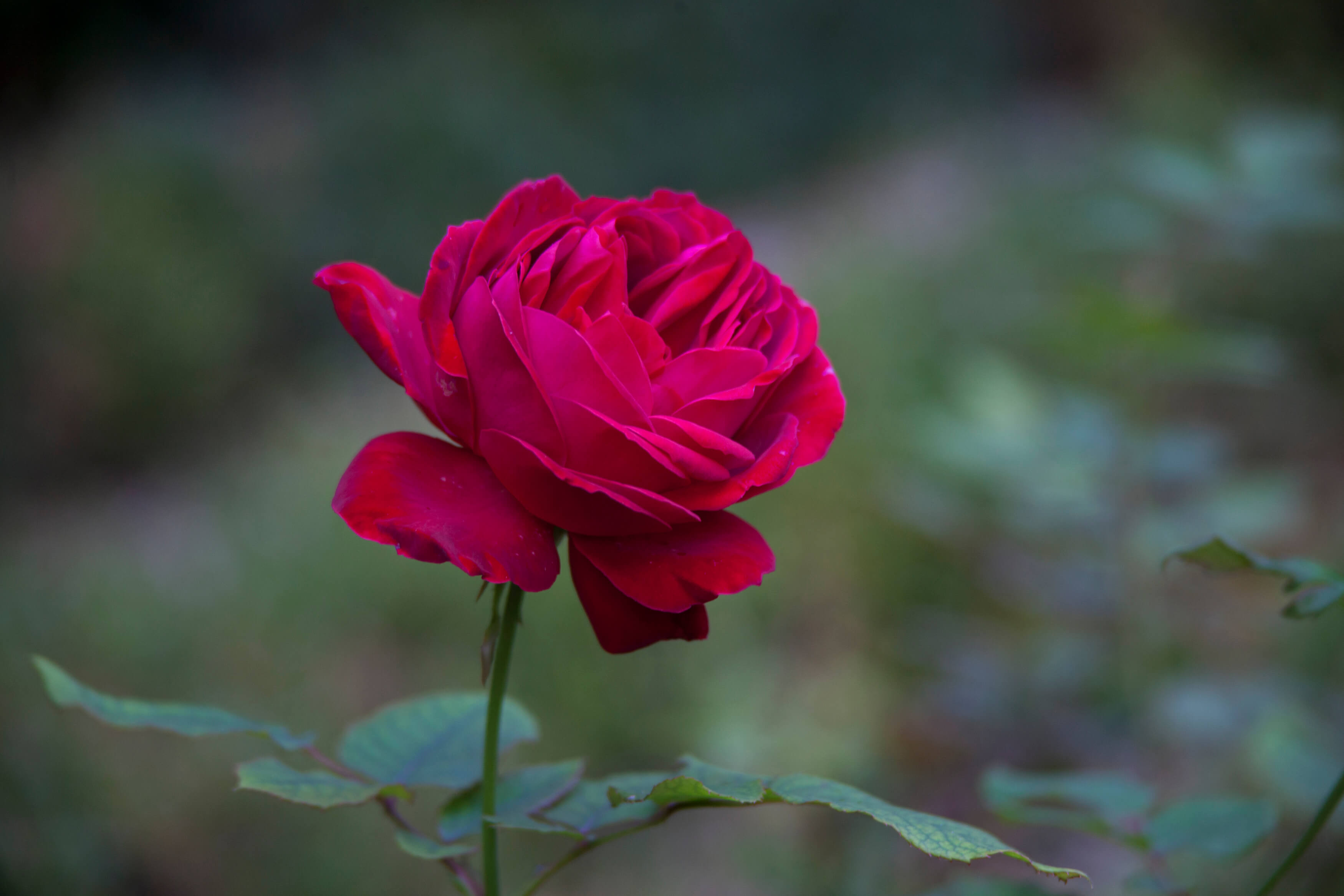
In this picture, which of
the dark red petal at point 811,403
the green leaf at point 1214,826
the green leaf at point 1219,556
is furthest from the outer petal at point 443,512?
the green leaf at point 1214,826

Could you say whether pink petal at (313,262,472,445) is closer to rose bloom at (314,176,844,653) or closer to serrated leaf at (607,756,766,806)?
rose bloom at (314,176,844,653)

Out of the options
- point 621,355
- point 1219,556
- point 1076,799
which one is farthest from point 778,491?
point 621,355

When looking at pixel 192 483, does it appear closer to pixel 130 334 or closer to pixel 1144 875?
pixel 130 334

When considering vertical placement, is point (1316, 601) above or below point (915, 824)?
above

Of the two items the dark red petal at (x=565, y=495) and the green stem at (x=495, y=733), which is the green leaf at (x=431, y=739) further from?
the dark red petal at (x=565, y=495)

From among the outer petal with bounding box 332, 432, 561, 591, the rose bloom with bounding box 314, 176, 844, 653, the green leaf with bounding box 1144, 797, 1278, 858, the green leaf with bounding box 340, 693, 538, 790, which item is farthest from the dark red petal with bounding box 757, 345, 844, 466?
the green leaf with bounding box 1144, 797, 1278, 858

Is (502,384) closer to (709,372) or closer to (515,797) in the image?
(709,372)

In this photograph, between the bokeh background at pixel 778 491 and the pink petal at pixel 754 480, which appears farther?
the bokeh background at pixel 778 491

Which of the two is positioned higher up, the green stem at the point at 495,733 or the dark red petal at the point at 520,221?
the dark red petal at the point at 520,221
